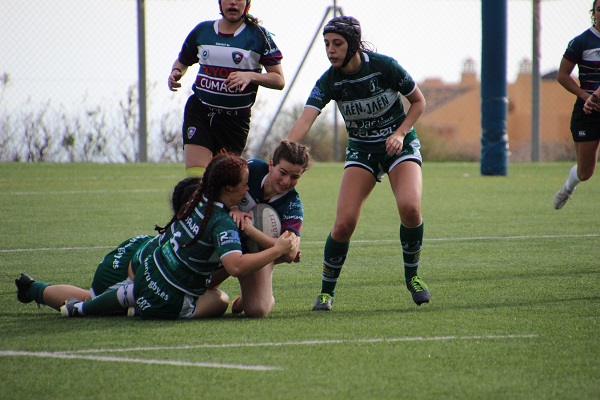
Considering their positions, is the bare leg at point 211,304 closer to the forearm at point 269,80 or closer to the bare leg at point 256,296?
the bare leg at point 256,296

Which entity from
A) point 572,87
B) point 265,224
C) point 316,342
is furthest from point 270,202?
point 572,87

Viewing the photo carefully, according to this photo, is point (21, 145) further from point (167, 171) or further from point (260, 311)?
point (260, 311)

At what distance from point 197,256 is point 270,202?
2.36ft

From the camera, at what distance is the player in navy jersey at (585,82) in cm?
765

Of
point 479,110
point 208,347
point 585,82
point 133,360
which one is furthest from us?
point 479,110

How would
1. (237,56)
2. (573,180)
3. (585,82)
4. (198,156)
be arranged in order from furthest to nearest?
1. (573,180)
2. (585,82)
3. (198,156)
4. (237,56)

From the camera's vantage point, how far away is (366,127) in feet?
19.6

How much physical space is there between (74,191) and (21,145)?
20.9 ft

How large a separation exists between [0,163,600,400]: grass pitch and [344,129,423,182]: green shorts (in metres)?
0.81


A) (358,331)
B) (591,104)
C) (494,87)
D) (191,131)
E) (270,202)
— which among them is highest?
(494,87)

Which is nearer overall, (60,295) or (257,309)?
(257,309)

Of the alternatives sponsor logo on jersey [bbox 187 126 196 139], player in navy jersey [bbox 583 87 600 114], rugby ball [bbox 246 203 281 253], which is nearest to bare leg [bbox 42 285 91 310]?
rugby ball [bbox 246 203 281 253]

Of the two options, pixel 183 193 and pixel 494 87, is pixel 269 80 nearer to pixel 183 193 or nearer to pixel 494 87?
pixel 183 193

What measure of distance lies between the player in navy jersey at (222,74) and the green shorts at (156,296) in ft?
5.32
